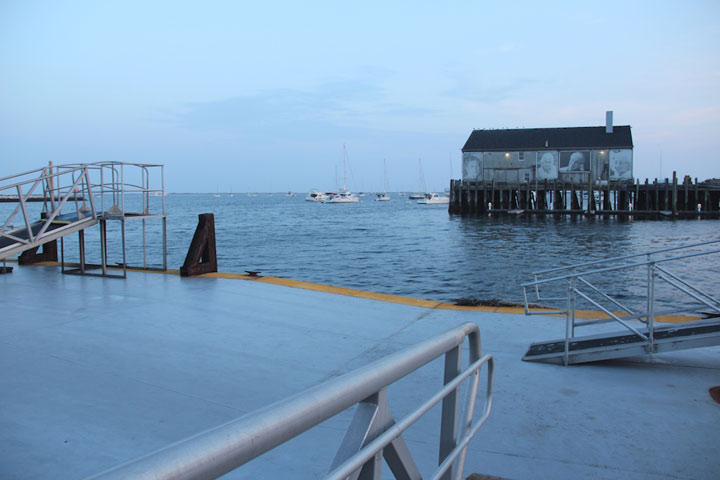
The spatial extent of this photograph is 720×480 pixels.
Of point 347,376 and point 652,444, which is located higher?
point 347,376

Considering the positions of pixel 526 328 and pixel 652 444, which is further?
pixel 526 328

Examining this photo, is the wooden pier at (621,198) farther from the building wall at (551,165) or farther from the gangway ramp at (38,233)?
the gangway ramp at (38,233)

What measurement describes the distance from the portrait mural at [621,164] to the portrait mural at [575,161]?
88.2 inches

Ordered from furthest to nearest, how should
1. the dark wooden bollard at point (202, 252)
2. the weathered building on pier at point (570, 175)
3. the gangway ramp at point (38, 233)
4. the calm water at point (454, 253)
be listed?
the weathered building on pier at point (570, 175) < the calm water at point (454, 253) < the dark wooden bollard at point (202, 252) < the gangway ramp at point (38, 233)

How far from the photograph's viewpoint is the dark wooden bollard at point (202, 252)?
11367mm

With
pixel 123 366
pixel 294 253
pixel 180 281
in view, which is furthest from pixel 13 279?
pixel 294 253

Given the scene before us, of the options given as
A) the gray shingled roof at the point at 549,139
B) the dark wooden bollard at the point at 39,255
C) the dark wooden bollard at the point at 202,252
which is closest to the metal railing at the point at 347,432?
the dark wooden bollard at the point at 202,252

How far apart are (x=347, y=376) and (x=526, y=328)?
6.61 metres

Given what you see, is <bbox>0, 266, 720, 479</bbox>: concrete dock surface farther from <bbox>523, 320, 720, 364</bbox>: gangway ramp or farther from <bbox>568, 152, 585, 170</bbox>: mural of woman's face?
<bbox>568, 152, 585, 170</bbox>: mural of woman's face

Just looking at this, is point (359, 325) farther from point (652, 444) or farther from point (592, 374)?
point (652, 444)

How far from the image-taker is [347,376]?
1332mm

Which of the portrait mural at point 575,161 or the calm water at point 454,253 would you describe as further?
the portrait mural at point 575,161

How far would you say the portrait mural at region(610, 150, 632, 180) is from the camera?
5338 cm

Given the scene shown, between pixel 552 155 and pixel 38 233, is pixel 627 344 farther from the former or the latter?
pixel 552 155
